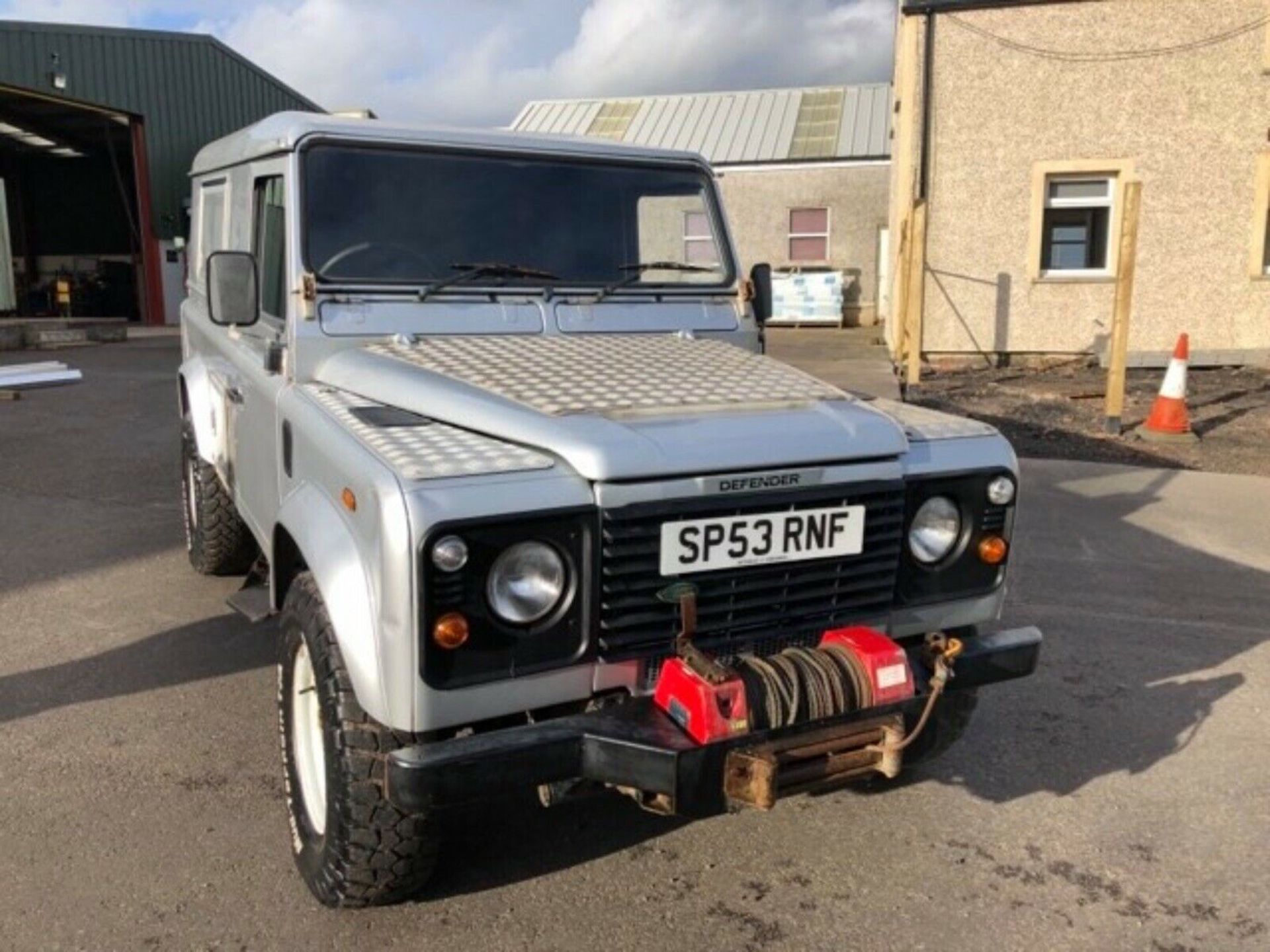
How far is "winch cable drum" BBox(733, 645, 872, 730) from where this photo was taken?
2322mm

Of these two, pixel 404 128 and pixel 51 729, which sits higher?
pixel 404 128

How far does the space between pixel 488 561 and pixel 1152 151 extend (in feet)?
43.6

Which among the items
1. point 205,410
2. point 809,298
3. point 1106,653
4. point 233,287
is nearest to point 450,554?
point 233,287

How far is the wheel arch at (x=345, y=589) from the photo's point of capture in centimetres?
230

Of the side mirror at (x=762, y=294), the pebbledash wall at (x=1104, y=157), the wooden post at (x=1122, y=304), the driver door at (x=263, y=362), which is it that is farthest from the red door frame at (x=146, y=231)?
the side mirror at (x=762, y=294)

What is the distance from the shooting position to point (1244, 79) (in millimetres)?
12695

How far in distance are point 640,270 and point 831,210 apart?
20.0m

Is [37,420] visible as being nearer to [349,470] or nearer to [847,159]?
[349,470]

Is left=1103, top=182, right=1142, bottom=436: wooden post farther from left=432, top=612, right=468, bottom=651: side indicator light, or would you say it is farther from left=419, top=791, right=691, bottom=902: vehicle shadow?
left=432, top=612, right=468, bottom=651: side indicator light

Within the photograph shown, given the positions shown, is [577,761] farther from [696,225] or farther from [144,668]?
[144,668]

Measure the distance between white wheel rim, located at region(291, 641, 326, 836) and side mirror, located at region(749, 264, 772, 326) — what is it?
7.02 ft

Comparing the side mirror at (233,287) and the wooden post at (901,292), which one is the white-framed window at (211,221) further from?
the wooden post at (901,292)

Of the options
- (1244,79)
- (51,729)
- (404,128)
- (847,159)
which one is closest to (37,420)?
(51,729)

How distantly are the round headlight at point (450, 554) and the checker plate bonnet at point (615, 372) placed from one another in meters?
0.50
